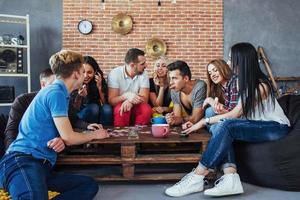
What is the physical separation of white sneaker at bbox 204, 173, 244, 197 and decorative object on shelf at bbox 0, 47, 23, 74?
4.05 metres

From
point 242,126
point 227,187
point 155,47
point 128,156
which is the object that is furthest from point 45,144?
point 155,47

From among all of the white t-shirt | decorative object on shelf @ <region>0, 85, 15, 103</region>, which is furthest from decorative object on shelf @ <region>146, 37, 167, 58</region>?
the white t-shirt

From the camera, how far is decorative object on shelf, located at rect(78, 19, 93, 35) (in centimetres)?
599

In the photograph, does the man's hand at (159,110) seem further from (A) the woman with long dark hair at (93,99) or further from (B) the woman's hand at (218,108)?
(B) the woman's hand at (218,108)

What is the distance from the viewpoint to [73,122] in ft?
8.71

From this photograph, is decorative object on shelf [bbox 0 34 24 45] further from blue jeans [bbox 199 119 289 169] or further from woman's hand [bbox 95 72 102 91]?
blue jeans [bbox 199 119 289 169]

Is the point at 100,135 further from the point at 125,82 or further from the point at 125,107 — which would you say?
the point at 125,82

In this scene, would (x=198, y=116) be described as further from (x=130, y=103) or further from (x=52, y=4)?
(x=52, y=4)

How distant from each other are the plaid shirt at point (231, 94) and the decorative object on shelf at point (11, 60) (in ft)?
12.0

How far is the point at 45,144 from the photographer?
1.82 meters

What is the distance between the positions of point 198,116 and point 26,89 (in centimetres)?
390

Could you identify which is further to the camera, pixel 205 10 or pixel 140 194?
pixel 205 10

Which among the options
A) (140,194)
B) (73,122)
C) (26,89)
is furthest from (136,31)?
(140,194)

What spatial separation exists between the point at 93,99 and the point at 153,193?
132 cm
